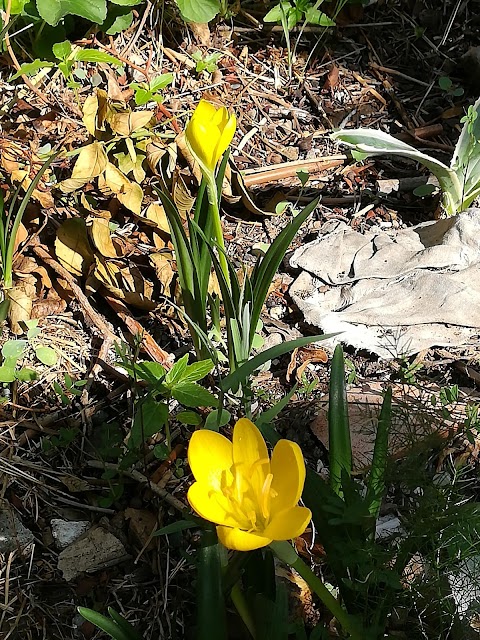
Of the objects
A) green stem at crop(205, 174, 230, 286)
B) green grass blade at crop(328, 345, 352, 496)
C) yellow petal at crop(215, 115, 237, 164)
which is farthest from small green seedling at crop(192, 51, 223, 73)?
green grass blade at crop(328, 345, 352, 496)

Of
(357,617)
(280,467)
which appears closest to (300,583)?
(357,617)

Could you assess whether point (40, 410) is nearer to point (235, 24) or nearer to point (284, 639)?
point (284, 639)

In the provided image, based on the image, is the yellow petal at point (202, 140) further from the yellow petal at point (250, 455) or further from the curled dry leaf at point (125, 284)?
the yellow petal at point (250, 455)

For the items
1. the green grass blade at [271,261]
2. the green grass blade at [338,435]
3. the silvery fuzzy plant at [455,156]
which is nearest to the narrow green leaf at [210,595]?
the green grass blade at [338,435]

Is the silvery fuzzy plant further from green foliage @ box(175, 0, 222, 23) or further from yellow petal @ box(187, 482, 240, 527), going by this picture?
yellow petal @ box(187, 482, 240, 527)

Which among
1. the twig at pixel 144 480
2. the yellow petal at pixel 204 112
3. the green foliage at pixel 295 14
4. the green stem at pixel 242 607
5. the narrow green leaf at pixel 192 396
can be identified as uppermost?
the yellow petal at pixel 204 112
